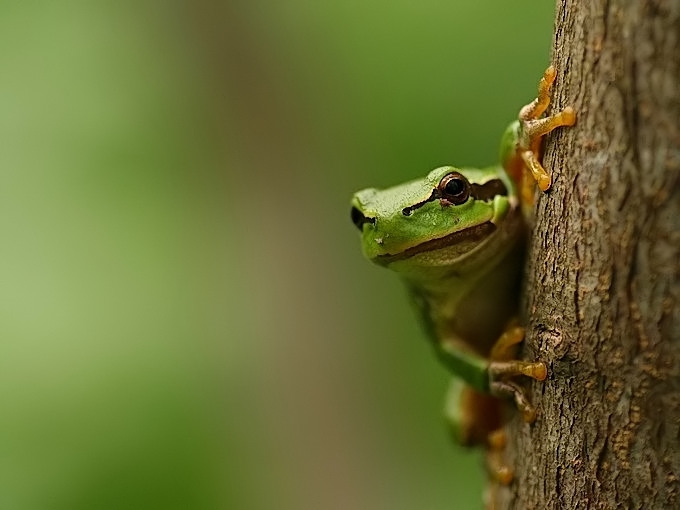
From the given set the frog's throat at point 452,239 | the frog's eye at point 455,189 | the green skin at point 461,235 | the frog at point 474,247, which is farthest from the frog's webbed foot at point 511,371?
the frog's eye at point 455,189

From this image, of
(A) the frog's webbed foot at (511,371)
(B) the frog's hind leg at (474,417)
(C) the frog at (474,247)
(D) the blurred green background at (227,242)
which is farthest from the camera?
(D) the blurred green background at (227,242)

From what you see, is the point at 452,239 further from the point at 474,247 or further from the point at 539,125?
the point at 539,125

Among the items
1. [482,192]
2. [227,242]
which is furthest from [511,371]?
[227,242]

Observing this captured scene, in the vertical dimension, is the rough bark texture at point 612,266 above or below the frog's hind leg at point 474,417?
above

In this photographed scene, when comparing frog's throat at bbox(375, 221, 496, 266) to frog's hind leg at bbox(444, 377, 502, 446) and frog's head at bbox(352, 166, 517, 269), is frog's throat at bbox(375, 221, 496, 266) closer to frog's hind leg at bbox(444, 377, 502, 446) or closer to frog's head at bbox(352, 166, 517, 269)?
frog's head at bbox(352, 166, 517, 269)

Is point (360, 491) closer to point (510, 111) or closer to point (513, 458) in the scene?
point (510, 111)

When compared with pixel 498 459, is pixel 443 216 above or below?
above

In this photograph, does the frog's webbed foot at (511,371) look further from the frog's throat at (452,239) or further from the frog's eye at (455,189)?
the frog's eye at (455,189)

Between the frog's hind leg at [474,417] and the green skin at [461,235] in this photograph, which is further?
the frog's hind leg at [474,417]
